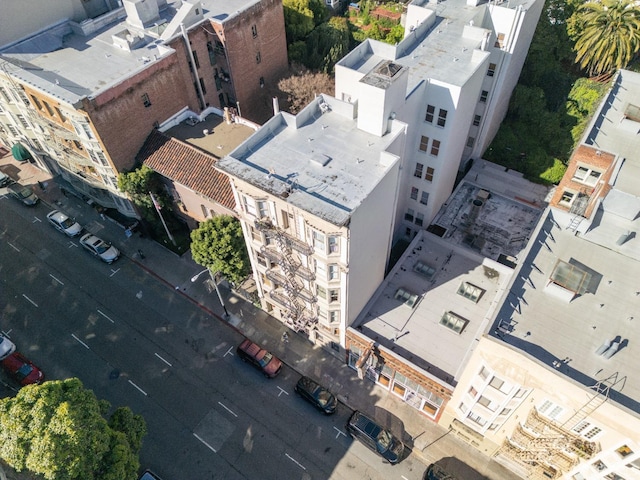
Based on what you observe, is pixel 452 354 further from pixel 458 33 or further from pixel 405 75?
pixel 458 33

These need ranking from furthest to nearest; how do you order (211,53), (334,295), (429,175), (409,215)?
(211,53) → (409,215) → (429,175) → (334,295)

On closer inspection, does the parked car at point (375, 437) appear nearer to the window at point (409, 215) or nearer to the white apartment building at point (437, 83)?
the white apartment building at point (437, 83)

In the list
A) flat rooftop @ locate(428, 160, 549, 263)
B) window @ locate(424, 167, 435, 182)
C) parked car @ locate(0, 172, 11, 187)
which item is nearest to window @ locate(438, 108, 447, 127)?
window @ locate(424, 167, 435, 182)

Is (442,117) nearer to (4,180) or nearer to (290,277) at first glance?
(290,277)

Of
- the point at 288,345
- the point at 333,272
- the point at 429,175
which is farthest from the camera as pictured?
the point at 288,345

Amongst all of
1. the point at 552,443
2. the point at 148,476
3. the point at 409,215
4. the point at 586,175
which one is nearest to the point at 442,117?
the point at 586,175

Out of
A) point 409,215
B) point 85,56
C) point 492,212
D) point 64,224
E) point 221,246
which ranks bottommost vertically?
point 64,224
